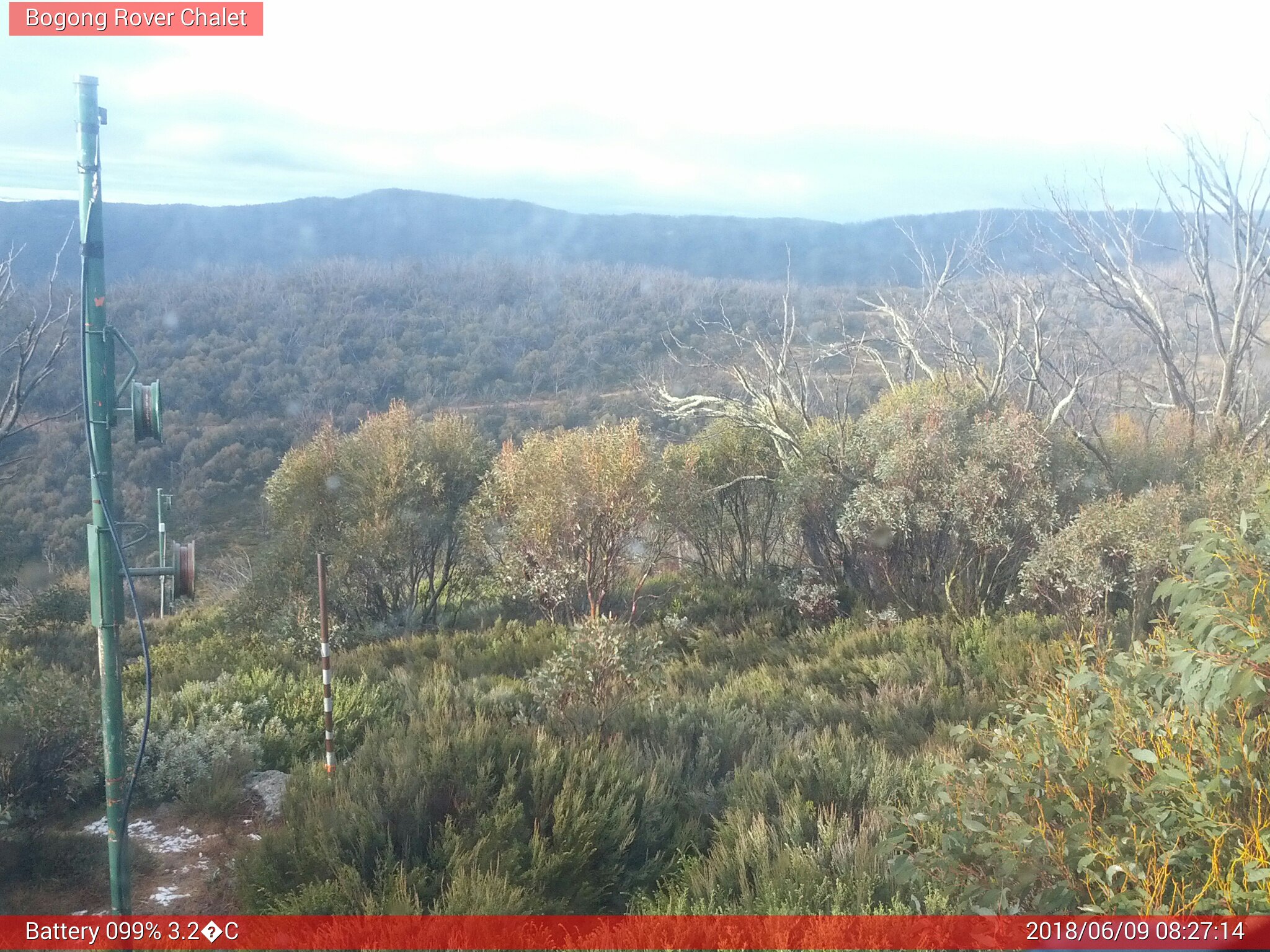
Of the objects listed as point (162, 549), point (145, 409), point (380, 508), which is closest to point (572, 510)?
point (380, 508)

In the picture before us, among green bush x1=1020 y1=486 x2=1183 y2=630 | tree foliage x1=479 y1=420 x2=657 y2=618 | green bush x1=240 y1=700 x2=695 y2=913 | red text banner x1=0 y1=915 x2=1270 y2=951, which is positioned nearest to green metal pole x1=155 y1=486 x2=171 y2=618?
green bush x1=240 y1=700 x2=695 y2=913

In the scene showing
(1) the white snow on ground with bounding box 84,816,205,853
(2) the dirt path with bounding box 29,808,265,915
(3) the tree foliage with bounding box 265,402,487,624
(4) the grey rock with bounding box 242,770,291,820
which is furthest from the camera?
(3) the tree foliage with bounding box 265,402,487,624

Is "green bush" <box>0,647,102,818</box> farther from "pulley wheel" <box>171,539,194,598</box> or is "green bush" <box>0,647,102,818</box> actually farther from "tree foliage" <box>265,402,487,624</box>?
"tree foliage" <box>265,402,487,624</box>

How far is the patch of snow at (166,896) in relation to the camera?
15.4ft

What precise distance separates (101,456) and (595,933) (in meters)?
2.77

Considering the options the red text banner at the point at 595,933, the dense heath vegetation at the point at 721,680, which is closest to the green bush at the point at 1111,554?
the dense heath vegetation at the point at 721,680

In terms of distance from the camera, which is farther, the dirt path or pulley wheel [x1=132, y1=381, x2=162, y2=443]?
the dirt path

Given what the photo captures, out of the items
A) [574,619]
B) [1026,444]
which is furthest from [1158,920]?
[574,619]

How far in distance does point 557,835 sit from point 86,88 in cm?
386

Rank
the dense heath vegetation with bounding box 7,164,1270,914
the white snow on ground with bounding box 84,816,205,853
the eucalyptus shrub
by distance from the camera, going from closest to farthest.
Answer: the eucalyptus shrub
the dense heath vegetation with bounding box 7,164,1270,914
the white snow on ground with bounding box 84,816,205,853

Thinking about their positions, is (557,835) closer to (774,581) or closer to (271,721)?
(271,721)

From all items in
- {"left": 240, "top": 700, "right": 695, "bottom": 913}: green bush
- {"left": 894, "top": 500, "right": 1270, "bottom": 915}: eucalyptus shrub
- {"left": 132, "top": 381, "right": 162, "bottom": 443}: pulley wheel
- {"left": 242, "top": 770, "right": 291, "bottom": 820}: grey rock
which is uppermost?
{"left": 132, "top": 381, "right": 162, "bottom": 443}: pulley wheel

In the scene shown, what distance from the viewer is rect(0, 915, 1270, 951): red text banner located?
3170mm

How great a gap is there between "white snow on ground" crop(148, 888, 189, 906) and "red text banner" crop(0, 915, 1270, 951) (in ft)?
1.80
